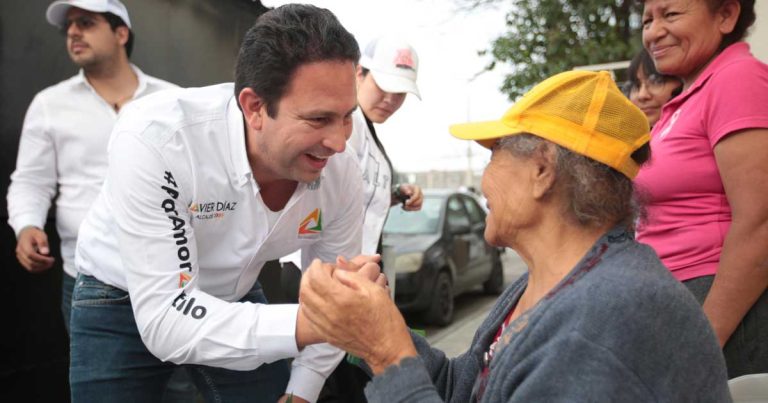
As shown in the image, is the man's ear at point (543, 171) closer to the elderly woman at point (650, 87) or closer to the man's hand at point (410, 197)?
the elderly woman at point (650, 87)

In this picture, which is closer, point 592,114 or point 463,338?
point 592,114

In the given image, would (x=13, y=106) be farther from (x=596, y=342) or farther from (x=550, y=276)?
(x=596, y=342)

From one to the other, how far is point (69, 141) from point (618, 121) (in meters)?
2.74

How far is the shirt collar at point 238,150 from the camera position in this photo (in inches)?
81.8

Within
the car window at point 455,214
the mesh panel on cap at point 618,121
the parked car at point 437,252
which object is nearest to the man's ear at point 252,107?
the mesh panel on cap at point 618,121

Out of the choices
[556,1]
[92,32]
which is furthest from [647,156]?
[556,1]

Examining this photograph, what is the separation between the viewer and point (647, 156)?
156cm

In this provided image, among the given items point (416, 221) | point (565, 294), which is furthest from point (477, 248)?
point (565, 294)

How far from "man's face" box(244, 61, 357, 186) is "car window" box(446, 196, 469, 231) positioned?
6702 mm

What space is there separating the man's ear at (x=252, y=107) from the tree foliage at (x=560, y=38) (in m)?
7.74

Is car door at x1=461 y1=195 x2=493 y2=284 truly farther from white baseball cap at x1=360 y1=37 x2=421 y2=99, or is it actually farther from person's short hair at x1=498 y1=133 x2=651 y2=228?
person's short hair at x1=498 y1=133 x2=651 y2=228

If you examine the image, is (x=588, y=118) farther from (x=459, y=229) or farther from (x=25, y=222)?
(x=459, y=229)

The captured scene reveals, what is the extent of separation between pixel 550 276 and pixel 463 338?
591 centimetres

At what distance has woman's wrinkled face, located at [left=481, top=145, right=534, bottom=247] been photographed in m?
1.58
